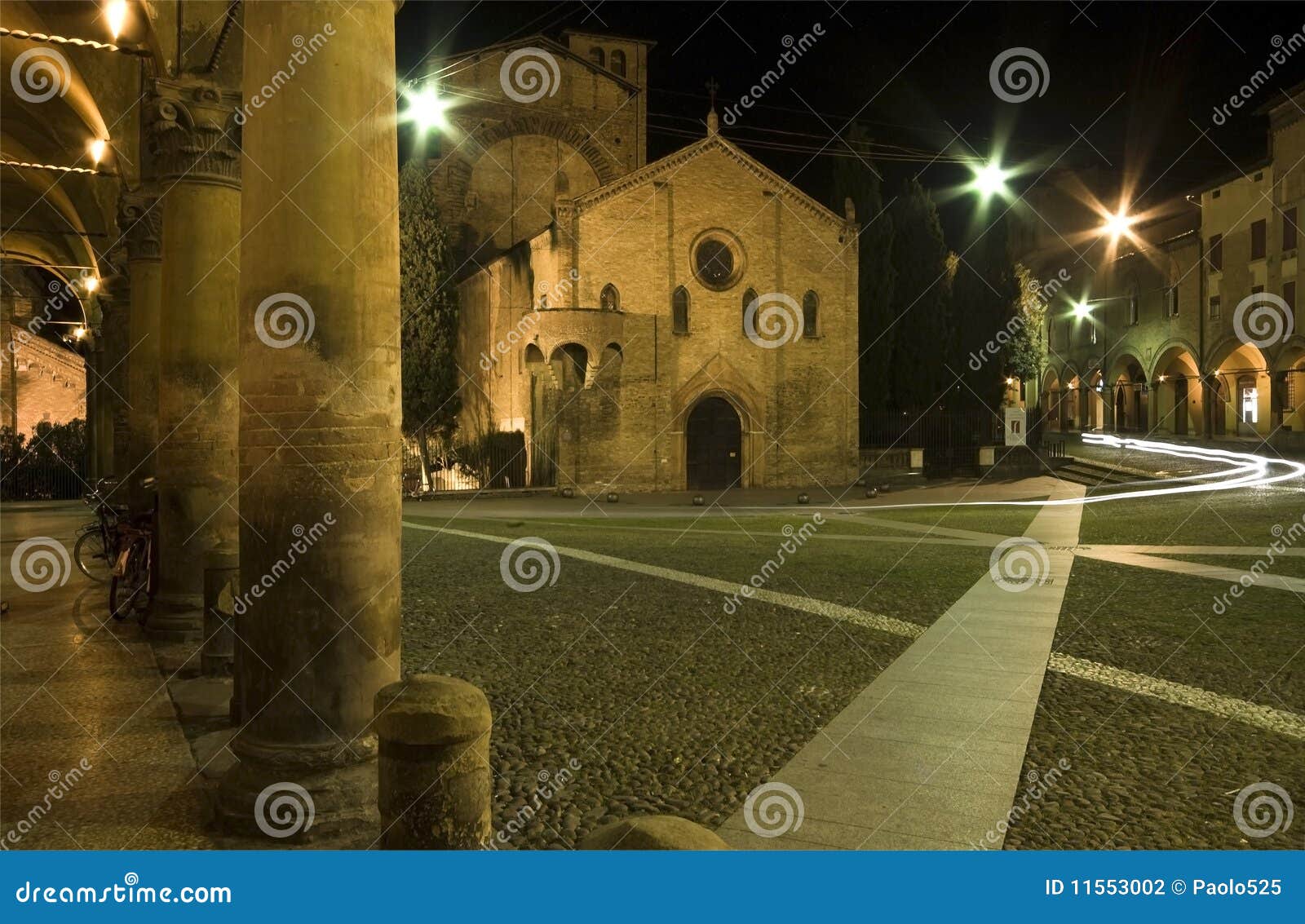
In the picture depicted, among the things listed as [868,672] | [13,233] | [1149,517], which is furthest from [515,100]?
[868,672]

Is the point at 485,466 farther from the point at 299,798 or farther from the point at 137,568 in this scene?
the point at 299,798

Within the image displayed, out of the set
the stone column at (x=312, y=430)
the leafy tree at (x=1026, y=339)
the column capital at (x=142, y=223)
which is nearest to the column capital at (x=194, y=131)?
the column capital at (x=142, y=223)

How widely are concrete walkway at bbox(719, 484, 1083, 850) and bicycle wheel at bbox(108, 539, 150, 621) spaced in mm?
5669

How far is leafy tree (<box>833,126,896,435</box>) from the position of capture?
30.8 metres

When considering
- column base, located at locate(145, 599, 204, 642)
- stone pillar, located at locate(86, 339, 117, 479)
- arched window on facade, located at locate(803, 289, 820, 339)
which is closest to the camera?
column base, located at locate(145, 599, 204, 642)

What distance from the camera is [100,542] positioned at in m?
12.6

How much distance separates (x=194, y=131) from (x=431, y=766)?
5317mm

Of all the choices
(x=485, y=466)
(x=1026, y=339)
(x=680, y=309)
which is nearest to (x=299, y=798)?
(x=485, y=466)

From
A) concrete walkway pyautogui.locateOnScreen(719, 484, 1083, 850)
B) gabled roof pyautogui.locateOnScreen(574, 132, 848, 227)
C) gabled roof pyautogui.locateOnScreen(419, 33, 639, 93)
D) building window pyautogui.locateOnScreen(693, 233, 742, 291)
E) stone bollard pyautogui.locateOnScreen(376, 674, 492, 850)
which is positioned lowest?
concrete walkway pyautogui.locateOnScreen(719, 484, 1083, 850)

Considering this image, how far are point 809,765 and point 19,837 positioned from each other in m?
3.08

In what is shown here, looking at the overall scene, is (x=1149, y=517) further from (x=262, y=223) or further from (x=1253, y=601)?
(x=262, y=223)

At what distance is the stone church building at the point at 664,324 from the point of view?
2572 centimetres

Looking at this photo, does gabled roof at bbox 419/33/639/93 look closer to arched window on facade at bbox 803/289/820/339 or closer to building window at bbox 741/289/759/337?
building window at bbox 741/289/759/337

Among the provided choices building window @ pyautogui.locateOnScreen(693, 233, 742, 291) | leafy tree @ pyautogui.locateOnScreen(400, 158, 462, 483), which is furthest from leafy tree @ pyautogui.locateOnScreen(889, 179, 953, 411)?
leafy tree @ pyautogui.locateOnScreen(400, 158, 462, 483)
